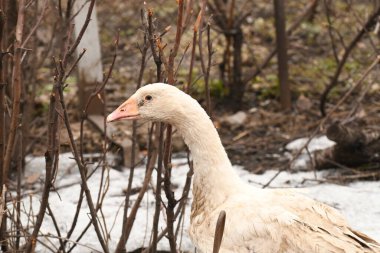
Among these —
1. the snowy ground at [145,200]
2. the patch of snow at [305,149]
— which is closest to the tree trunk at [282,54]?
the patch of snow at [305,149]

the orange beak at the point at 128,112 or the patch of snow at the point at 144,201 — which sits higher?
the orange beak at the point at 128,112

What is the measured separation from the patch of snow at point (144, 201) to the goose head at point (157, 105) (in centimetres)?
91

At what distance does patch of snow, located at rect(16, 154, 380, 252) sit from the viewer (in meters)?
4.07

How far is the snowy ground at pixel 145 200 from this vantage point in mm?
4066

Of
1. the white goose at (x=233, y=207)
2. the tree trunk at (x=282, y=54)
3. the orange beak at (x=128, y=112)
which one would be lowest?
the white goose at (x=233, y=207)

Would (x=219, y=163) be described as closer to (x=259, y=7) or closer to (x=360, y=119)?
(x=360, y=119)

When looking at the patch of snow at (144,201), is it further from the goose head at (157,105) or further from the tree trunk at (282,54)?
the tree trunk at (282,54)

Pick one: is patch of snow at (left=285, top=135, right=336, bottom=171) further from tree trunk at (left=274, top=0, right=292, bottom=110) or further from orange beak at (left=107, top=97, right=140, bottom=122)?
orange beak at (left=107, top=97, right=140, bottom=122)

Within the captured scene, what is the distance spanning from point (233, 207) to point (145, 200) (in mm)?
1908

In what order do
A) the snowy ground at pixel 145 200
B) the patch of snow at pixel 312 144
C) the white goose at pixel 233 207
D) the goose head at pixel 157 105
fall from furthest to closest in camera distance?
1. the patch of snow at pixel 312 144
2. the snowy ground at pixel 145 200
3. the goose head at pixel 157 105
4. the white goose at pixel 233 207

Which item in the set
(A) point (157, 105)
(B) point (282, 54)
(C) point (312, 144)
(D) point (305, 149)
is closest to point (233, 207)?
(A) point (157, 105)

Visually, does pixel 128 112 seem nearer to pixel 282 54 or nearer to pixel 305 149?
pixel 305 149

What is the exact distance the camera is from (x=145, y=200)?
184 inches

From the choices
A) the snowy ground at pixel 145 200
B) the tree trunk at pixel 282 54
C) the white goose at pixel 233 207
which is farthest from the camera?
the tree trunk at pixel 282 54
